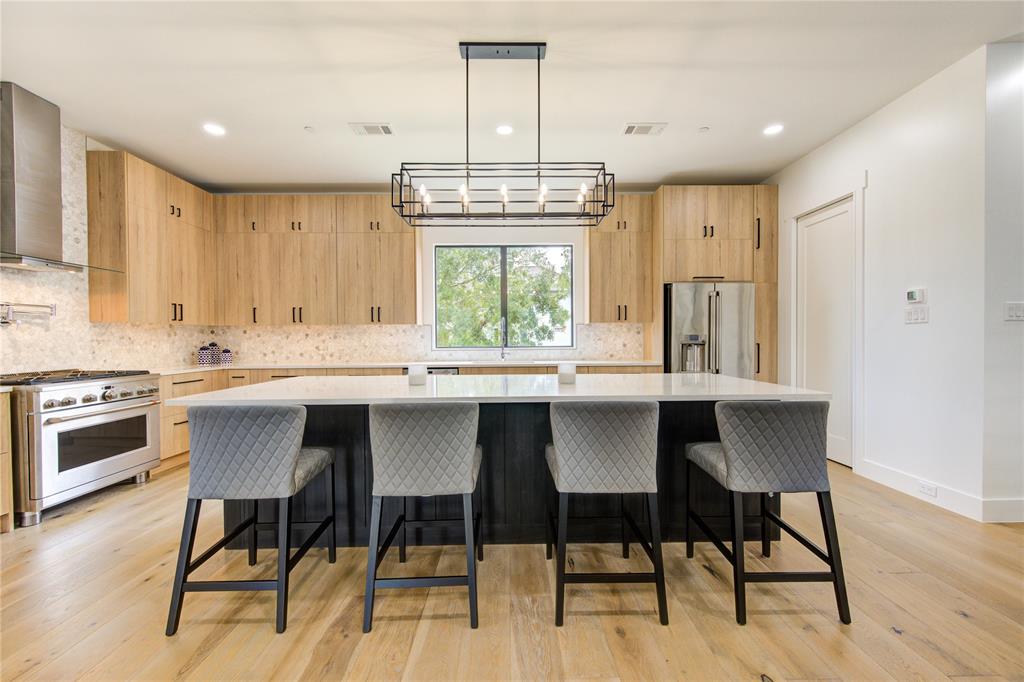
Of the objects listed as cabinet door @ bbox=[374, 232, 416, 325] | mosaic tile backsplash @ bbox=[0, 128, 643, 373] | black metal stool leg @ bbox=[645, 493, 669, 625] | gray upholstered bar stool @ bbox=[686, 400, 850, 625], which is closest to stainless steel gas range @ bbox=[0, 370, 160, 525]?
mosaic tile backsplash @ bbox=[0, 128, 643, 373]

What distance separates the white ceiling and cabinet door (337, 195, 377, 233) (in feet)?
2.96

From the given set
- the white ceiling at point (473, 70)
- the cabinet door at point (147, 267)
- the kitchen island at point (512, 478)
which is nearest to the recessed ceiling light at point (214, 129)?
the white ceiling at point (473, 70)

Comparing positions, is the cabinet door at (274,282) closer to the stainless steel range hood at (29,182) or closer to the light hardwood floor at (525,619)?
the stainless steel range hood at (29,182)

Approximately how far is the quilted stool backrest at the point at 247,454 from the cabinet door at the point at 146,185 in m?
3.34

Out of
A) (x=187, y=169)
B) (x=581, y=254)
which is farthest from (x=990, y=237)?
(x=187, y=169)

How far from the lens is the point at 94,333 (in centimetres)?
388

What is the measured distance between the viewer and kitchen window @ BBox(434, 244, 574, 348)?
5.58 m

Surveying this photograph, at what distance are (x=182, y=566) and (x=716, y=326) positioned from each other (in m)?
4.61

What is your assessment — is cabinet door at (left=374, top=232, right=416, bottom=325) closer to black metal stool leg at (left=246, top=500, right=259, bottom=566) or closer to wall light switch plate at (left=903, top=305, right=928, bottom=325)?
black metal stool leg at (left=246, top=500, right=259, bottom=566)

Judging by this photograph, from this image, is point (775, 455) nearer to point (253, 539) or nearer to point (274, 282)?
point (253, 539)

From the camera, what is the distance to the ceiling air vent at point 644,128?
144 inches

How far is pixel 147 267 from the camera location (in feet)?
13.6

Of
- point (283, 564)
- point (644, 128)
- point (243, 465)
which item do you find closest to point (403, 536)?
point (283, 564)

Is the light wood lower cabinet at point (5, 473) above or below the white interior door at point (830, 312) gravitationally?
below
